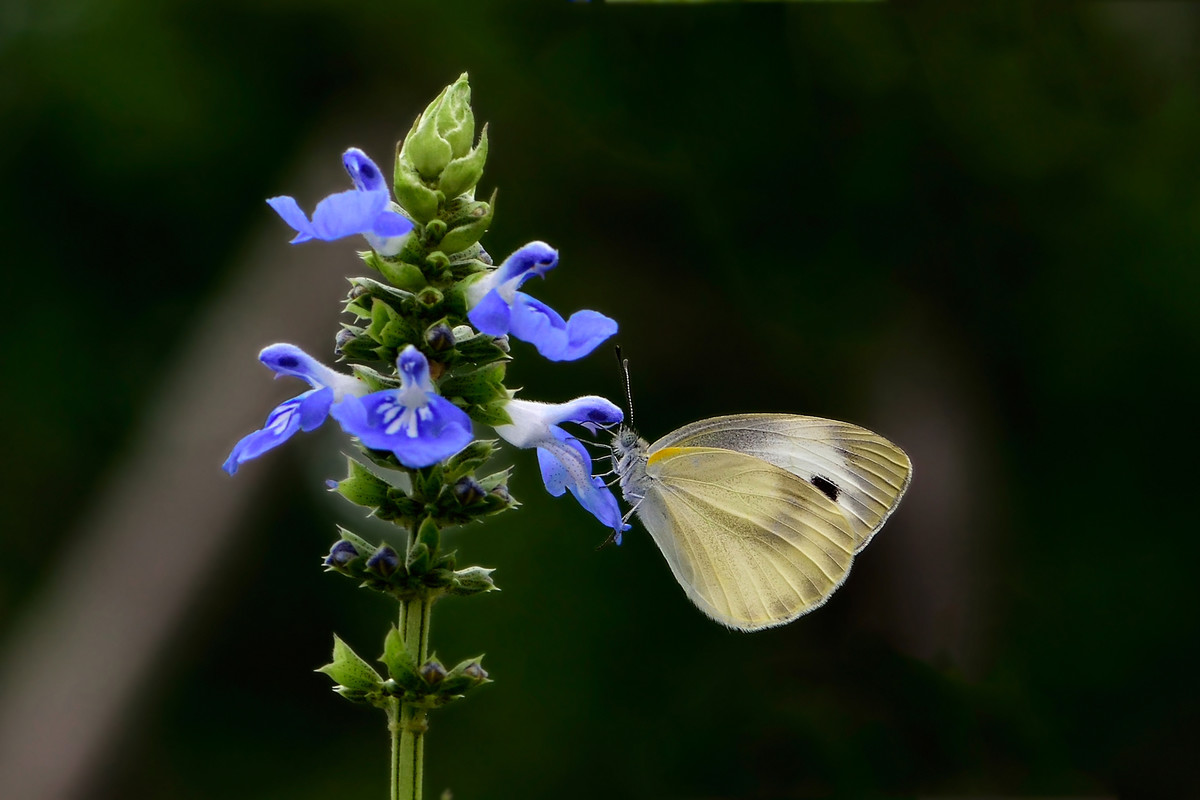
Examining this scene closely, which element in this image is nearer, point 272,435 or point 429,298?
point 429,298

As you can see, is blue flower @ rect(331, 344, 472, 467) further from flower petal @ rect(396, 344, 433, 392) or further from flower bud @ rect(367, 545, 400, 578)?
flower bud @ rect(367, 545, 400, 578)

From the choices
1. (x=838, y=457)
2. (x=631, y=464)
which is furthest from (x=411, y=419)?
(x=838, y=457)

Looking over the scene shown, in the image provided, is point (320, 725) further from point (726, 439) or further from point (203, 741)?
point (726, 439)

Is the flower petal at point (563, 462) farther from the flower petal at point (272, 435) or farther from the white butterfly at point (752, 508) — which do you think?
the white butterfly at point (752, 508)

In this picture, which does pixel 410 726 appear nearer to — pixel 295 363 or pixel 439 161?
pixel 295 363

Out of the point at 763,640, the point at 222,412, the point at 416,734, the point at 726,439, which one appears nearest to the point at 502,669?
the point at 763,640

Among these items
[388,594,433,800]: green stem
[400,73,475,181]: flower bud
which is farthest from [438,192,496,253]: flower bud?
[388,594,433,800]: green stem
